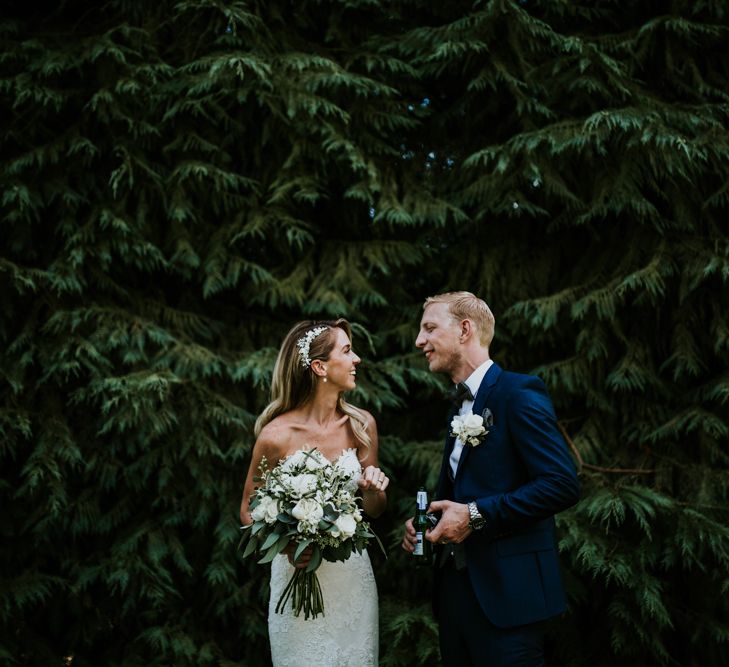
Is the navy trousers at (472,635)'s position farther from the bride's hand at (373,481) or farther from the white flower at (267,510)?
the white flower at (267,510)

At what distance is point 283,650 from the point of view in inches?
154

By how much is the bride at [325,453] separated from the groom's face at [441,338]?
2.41 feet

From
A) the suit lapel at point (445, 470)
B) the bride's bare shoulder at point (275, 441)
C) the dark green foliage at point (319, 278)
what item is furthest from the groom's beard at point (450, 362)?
the dark green foliage at point (319, 278)

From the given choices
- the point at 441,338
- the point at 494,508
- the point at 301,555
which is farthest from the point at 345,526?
the point at 441,338

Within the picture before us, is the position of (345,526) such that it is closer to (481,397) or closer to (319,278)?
(481,397)

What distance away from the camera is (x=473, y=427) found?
3.13m

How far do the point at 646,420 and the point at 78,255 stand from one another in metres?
4.30

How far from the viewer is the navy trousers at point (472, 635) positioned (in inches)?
119

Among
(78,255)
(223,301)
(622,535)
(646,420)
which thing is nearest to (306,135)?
(223,301)

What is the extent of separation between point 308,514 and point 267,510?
0.23m

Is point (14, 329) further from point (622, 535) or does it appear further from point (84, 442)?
point (622, 535)

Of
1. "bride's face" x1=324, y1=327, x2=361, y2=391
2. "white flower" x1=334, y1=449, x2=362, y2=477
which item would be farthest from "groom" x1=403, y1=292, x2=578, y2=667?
"bride's face" x1=324, y1=327, x2=361, y2=391

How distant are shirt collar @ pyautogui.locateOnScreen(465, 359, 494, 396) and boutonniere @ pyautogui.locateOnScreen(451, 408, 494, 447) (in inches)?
7.1

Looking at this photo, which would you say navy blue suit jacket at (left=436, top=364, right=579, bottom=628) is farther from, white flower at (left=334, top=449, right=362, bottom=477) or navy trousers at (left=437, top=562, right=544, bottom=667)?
white flower at (left=334, top=449, right=362, bottom=477)
